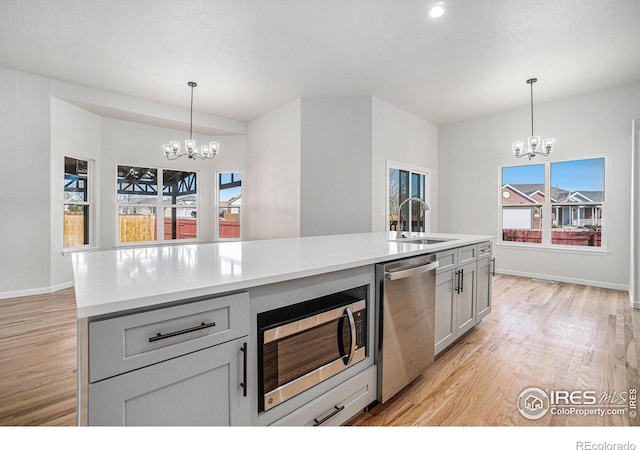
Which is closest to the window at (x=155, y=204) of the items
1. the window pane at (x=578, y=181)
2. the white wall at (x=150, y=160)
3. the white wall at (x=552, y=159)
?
the white wall at (x=150, y=160)

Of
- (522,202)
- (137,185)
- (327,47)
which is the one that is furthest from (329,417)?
(137,185)

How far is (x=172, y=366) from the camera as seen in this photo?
37.0 inches

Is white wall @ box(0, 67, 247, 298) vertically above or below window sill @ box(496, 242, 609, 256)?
above

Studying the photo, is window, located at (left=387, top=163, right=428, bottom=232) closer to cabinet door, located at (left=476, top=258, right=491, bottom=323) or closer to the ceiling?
the ceiling

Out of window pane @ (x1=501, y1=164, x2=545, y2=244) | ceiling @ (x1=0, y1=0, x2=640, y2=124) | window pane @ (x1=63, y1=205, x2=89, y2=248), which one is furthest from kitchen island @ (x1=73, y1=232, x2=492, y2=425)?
window pane @ (x1=501, y1=164, x2=545, y2=244)

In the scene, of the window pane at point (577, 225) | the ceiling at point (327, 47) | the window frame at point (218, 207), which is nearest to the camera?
the ceiling at point (327, 47)

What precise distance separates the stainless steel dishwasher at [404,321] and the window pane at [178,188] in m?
5.67

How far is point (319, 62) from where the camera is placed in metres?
3.87

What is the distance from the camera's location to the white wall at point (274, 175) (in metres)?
5.14

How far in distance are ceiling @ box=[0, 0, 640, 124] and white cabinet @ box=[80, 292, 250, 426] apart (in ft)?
9.76

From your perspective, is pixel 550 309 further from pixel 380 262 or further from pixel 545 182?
pixel 380 262

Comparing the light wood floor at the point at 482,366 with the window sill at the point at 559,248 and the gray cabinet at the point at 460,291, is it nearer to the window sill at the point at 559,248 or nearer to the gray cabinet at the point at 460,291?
the gray cabinet at the point at 460,291

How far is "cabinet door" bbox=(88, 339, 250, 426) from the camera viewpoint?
33.3 inches

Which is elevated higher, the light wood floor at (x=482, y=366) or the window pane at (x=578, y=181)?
the window pane at (x=578, y=181)
